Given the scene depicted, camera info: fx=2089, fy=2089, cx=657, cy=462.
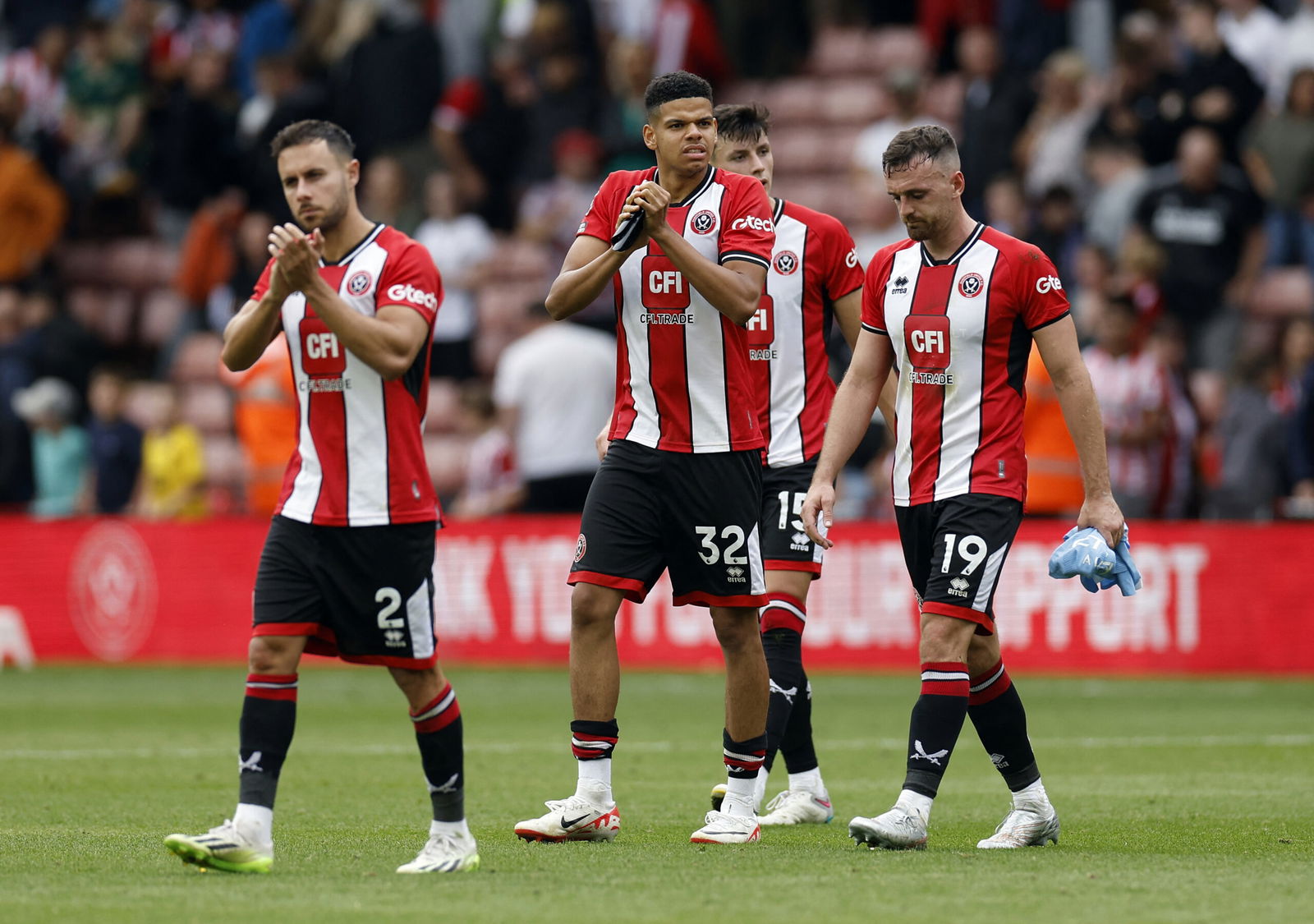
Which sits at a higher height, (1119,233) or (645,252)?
(1119,233)

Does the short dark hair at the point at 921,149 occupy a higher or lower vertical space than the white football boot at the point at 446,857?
higher

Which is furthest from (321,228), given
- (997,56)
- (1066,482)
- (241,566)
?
(997,56)

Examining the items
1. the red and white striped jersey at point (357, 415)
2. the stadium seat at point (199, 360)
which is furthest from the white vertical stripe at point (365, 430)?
the stadium seat at point (199, 360)

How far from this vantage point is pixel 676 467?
7641mm

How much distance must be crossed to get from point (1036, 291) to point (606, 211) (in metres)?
1.58

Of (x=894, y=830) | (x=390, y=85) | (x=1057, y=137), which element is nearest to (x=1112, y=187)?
(x=1057, y=137)

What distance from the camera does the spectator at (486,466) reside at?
1758 cm

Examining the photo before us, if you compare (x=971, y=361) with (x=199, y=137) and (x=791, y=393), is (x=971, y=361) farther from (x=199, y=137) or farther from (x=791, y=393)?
(x=199, y=137)

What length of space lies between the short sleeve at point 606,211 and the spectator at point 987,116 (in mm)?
11080

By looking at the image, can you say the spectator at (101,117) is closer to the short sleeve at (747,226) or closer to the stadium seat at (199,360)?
the stadium seat at (199,360)

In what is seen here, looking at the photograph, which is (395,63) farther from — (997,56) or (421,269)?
(421,269)

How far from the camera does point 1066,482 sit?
602 inches

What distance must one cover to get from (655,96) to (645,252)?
56 cm

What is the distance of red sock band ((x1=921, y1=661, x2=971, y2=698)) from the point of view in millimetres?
7234
